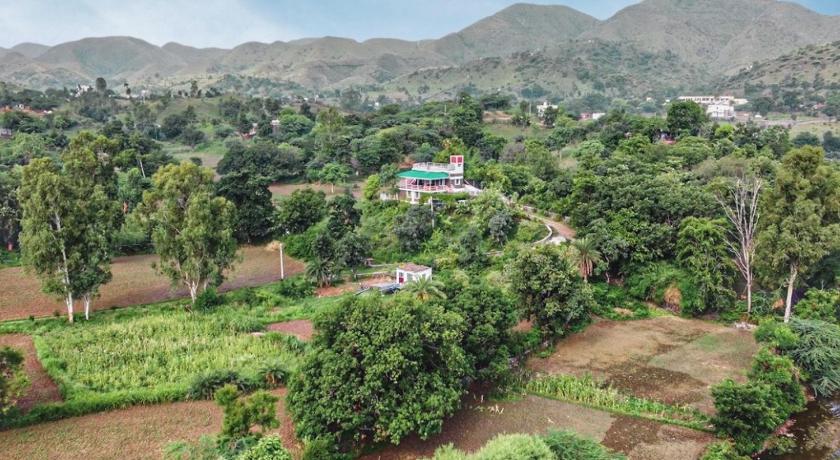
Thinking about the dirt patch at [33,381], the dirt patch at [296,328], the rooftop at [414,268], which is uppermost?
the rooftop at [414,268]

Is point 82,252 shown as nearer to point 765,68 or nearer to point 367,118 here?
point 367,118

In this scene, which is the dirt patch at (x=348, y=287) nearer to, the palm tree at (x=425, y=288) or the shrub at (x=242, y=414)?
the palm tree at (x=425, y=288)

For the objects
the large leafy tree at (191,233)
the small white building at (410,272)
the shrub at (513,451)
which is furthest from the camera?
the small white building at (410,272)

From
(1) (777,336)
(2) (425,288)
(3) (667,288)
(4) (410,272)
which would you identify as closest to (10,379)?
(2) (425,288)

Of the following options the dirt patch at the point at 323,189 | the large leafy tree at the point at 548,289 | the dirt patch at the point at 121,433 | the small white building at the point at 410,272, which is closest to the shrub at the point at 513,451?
the dirt patch at the point at 121,433

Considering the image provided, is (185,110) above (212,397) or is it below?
above

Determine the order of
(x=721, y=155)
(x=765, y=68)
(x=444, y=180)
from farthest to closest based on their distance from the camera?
(x=765, y=68) < (x=721, y=155) < (x=444, y=180)

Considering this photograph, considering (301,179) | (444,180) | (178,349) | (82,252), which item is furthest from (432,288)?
(301,179)
